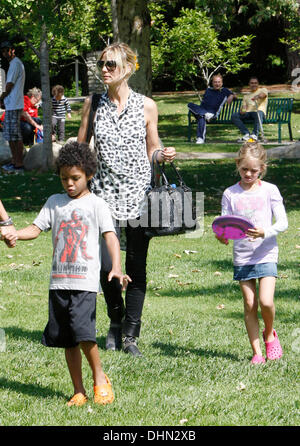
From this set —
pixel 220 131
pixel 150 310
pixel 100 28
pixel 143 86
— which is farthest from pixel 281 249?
pixel 100 28

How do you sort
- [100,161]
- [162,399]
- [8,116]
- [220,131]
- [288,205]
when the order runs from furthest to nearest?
[220,131] → [8,116] → [288,205] → [100,161] → [162,399]

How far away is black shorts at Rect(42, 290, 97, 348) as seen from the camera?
398 centimetres

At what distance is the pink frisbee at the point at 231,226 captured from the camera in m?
4.59

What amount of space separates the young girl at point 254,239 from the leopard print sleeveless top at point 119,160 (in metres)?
0.58

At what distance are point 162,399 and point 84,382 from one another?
0.53 metres

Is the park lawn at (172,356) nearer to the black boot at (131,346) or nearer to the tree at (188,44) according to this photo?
the black boot at (131,346)

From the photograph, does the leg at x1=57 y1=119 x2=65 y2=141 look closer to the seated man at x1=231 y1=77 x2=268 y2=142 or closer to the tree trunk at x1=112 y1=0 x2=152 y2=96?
the seated man at x1=231 y1=77 x2=268 y2=142

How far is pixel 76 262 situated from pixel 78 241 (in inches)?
4.3

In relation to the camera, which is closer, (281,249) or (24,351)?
(24,351)

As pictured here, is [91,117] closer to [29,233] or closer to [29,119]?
[29,233]

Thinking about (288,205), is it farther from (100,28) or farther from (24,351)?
(100,28)

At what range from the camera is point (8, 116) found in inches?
568

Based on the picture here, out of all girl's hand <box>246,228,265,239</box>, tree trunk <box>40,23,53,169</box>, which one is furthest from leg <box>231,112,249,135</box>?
girl's hand <box>246,228,265,239</box>

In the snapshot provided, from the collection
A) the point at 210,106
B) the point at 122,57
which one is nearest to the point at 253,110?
the point at 210,106
